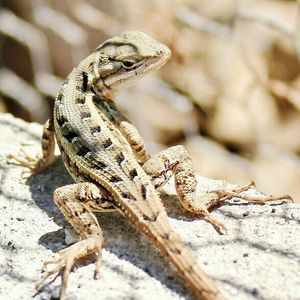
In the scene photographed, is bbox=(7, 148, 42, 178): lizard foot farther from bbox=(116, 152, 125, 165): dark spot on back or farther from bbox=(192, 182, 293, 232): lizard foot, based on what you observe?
bbox=(192, 182, 293, 232): lizard foot

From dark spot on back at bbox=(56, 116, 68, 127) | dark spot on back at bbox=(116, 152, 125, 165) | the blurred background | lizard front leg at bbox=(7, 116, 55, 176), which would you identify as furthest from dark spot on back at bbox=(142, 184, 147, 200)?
the blurred background

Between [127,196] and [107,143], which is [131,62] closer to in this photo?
[107,143]

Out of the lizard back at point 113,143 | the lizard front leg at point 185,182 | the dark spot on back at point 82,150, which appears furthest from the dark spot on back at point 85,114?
the lizard front leg at point 185,182

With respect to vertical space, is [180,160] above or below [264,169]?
above

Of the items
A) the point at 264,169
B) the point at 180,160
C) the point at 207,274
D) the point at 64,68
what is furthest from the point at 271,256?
the point at 64,68

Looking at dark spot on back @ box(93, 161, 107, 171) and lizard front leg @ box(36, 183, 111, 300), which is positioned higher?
dark spot on back @ box(93, 161, 107, 171)

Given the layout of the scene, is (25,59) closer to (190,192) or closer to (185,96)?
(185,96)

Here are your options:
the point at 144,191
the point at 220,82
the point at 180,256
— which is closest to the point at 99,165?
the point at 144,191
